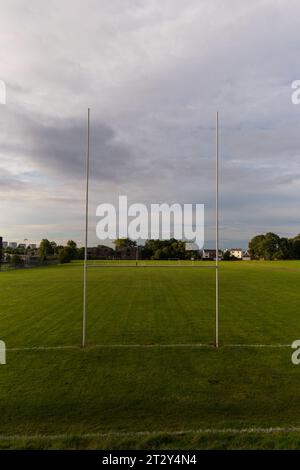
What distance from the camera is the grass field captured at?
4.19 metres

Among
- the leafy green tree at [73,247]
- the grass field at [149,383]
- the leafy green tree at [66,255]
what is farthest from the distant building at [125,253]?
the leafy green tree at [66,255]

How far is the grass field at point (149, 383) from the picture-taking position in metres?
4.19

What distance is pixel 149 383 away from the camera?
19.1ft

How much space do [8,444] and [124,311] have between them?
28.1 feet

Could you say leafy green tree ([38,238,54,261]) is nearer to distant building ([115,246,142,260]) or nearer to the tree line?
the tree line

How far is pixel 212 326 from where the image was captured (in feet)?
32.8

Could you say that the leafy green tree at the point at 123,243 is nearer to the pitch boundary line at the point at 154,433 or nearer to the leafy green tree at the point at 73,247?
the pitch boundary line at the point at 154,433

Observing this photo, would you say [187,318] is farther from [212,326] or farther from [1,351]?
[1,351]

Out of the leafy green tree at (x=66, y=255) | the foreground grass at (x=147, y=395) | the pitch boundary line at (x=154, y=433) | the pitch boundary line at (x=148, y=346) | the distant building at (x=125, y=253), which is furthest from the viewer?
the leafy green tree at (x=66, y=255)

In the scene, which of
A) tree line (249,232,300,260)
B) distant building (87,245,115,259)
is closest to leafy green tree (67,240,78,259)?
tree line (249,232,300,260)

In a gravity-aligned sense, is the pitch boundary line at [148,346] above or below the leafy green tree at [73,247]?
below
